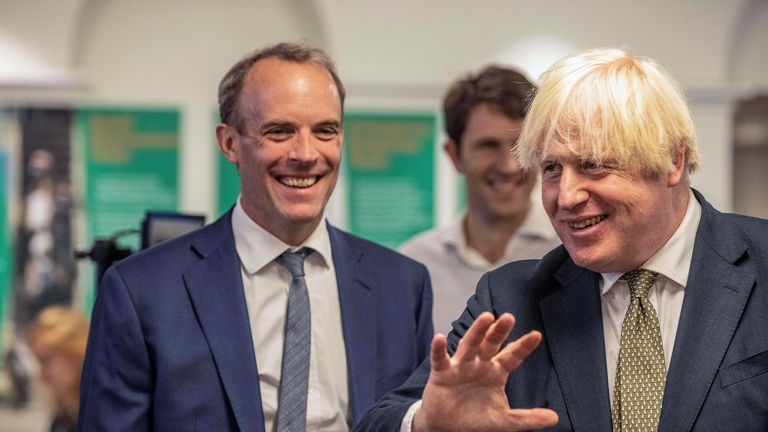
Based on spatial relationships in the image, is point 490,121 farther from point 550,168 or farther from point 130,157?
point 130,157

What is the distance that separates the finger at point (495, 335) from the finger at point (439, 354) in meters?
0.06

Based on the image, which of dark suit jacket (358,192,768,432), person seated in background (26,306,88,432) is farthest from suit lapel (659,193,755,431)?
person seated in background (26,306,88,432)

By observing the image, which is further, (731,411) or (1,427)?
(1,427)

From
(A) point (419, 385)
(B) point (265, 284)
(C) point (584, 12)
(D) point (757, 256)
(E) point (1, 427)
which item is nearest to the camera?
(D) point (757, 256)

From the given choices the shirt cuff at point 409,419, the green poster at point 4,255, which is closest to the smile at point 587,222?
the shirt cuff at point 409,419

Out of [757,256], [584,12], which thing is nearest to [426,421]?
[757,256]

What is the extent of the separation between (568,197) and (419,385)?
1.56 feet

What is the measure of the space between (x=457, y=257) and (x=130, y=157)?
12.6 ft

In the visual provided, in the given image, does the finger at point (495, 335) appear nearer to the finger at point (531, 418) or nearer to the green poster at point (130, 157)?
the finger at point (531, 418)

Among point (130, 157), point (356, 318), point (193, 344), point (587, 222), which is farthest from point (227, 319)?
point (130, 157)

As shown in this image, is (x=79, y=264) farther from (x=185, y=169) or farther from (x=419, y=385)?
(x=419, y=385)

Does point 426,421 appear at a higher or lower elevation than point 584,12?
lower

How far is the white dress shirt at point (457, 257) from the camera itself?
11.7ft

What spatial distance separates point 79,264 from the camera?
23.5 ft
